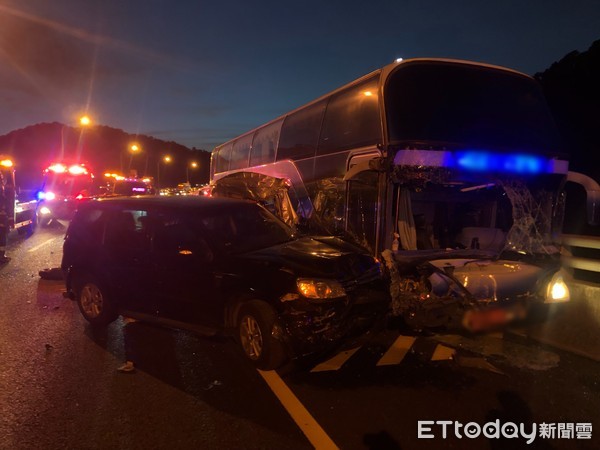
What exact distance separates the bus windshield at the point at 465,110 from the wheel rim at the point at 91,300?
15.0 ft

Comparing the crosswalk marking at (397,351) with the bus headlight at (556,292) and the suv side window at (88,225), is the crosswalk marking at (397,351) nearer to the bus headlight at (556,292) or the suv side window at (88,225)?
the bus headlight at (556,292)

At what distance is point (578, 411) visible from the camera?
12.9ft

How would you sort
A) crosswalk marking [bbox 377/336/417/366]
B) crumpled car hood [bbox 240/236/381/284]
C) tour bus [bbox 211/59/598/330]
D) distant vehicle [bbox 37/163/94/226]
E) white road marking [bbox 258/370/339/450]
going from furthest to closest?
distant vehicle [bbox 37/163/94/226], tour bus [bbox 211/59/598/330], crosswalk marking [bbox 377/336/417/366], crumpled car hood [bbox 240/236/381/284], white road marking [bbox 258/370/339/450]

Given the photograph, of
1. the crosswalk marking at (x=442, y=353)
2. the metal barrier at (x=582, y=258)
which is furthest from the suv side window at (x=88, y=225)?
the metal barrier at (x=582, y=258)

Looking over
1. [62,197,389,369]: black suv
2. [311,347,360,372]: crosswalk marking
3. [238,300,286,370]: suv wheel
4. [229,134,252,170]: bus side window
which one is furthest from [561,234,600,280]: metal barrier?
[229,134,252,170]: bus side window

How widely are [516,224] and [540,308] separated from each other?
146 centimetres

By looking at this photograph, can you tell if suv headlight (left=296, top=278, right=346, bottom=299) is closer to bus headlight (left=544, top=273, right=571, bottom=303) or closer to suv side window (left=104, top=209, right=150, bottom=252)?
suv side window (left=104, top=209, right=150, bottom=252)

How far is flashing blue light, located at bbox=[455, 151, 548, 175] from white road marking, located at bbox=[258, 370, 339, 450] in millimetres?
3805

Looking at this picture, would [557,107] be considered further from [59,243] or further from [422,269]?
[59,243]

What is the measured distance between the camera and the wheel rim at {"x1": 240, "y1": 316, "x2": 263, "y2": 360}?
4.69 m

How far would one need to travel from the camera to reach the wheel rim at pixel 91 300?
20.2 ft

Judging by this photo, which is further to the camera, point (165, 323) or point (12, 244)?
point (12, 244)

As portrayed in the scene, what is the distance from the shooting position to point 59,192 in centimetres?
2038

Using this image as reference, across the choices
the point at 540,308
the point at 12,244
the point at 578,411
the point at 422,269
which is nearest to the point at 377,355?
the point at 422,269
